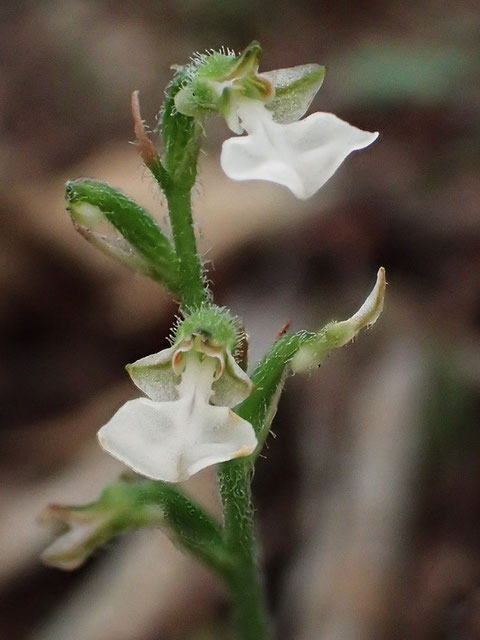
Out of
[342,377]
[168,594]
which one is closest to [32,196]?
[342,377]

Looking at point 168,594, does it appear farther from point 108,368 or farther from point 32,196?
point 32,196

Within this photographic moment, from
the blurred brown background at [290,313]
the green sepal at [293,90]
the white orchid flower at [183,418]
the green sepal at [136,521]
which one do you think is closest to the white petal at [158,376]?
the white orchid flower at [183,418]

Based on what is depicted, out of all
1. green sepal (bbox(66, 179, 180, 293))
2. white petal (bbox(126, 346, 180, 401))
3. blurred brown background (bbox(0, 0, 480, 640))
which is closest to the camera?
white petal (bbox(126, 346, 180, 401))

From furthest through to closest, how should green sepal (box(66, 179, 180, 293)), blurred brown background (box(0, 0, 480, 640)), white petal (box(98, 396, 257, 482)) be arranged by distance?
1. blurred brown background (box(0, 0, 480, 640))
2. green sepal (box(66, 179, 180, 293))
3. white petal (box(98, 396, 257, 482))

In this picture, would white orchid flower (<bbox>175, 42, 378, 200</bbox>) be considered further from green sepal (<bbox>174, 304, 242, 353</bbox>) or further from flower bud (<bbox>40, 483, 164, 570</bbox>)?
flower bud (<bbox>40, 483, 164, 570</bbox>)

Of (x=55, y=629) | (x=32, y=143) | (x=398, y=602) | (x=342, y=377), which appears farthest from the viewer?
(x=32, y=143)

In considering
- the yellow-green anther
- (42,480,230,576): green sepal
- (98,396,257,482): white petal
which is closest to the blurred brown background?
(42,480,230,576): green sepal

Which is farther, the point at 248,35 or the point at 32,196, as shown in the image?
the point at 248,35
